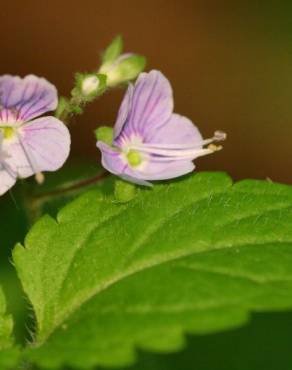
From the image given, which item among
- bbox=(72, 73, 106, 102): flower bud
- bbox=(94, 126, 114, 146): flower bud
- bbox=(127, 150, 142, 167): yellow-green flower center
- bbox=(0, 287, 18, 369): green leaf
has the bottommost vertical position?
bbox=(0, 287, 18, 369): green leaf

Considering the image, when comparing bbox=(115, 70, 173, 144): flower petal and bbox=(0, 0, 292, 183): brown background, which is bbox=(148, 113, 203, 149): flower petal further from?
bbox=(0, 0, 292, 183): brown background

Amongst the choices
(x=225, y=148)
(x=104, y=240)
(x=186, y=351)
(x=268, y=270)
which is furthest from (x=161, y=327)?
(x=225, y=148)

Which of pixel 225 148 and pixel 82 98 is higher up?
pixel 82 98

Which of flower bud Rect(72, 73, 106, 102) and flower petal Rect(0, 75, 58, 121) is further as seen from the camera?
flower bud Rect(72, 73, 106, 102)

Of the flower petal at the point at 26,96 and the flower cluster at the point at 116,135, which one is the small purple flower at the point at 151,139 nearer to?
the flower cluster at the point at 116,135

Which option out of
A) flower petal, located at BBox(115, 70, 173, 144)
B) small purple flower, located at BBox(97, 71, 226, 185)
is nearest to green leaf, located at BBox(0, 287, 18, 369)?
small purple flower, located at BBox(97, 71, 226, 185)

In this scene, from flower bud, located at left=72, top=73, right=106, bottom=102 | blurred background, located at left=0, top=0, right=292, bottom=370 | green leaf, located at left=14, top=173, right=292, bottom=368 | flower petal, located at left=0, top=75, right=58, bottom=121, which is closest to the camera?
green leaf, located at left=14, top=173, right=292, bottom=368

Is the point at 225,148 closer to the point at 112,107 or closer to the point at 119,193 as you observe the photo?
the point at 112,107

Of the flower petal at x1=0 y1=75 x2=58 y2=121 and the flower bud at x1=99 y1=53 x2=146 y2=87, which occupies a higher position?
the flower petal at x1=0 y1=75 x2=58 y2=121
